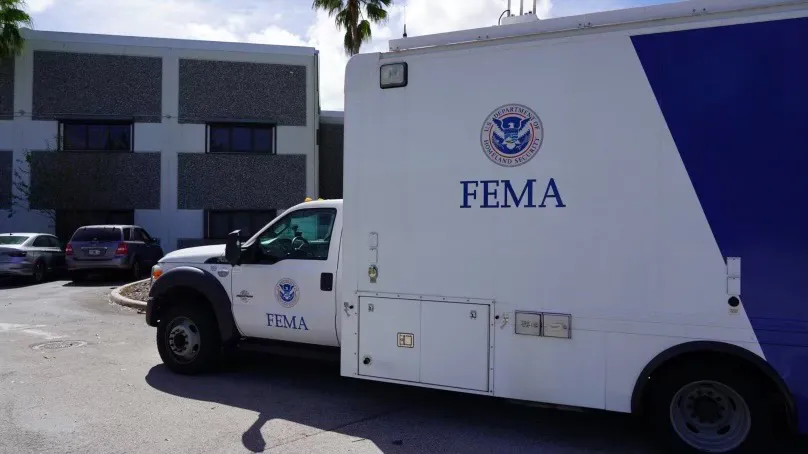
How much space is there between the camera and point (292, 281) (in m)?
6.23

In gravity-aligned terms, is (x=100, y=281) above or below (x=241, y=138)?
below

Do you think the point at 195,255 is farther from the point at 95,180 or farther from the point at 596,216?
the point at 95,180

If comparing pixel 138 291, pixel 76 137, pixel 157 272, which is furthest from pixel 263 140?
pixel 157 272

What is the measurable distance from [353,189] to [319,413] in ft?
6.77

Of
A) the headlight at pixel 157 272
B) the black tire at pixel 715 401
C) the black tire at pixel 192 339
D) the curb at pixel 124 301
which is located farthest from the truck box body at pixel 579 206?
the curb at pixel 124 301

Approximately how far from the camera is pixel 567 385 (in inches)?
184

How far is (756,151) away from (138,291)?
12822 mm

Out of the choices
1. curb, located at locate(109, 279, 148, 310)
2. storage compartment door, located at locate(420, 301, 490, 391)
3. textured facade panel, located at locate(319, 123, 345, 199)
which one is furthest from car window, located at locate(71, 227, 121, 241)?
storage compartment door, located at locate(420, 301, 490, 391)

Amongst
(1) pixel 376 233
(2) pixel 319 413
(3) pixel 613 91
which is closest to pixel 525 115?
(3) pixel 613 91

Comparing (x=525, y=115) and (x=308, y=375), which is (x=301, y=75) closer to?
(x=308, y=375)

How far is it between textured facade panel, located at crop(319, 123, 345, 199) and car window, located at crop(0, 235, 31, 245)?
10.8 meters

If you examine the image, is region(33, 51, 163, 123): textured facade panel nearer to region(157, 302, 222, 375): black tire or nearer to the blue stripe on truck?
region(157, 302, 222, 375): black tire

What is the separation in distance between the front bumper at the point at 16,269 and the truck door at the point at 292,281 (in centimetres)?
1268

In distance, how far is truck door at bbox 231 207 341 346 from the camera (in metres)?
6.07
